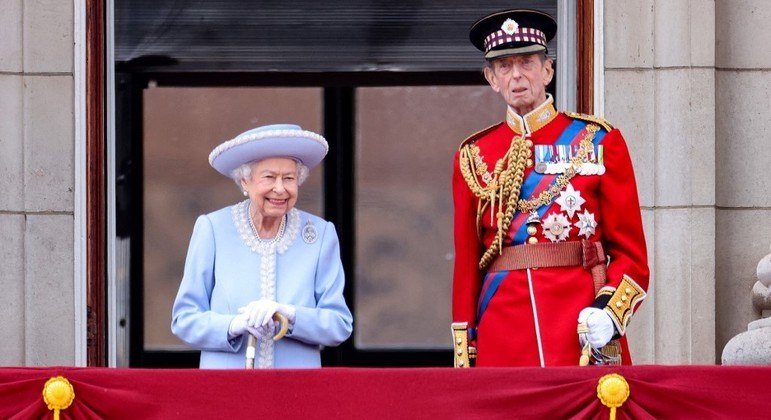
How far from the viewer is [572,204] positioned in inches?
242

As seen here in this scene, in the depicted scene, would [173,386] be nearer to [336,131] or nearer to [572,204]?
[572,204]

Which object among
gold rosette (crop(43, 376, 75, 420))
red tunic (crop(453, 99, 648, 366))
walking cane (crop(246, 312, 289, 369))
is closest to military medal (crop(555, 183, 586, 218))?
red tunic (crop(453, 99, 648, 366))

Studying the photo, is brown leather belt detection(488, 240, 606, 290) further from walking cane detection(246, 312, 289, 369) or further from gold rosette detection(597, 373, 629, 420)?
walking cane detection(246, 312, 289, 369)

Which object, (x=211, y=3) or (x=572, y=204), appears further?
(x=211, y=3)

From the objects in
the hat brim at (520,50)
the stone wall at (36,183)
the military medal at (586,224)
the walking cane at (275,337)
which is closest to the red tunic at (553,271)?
the military medal at (586,224)

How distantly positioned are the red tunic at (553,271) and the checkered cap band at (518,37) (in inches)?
9.2

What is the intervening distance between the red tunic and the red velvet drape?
0.54 metres

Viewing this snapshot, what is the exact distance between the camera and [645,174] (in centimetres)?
803

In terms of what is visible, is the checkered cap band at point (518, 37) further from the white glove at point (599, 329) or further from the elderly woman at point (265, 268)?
the white glove at point (599, 329)

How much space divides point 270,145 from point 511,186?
86cm

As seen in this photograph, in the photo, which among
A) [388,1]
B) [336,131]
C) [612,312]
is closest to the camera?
[612,312]

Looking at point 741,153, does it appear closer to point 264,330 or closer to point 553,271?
point 553,271

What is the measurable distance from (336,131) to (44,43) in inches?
116

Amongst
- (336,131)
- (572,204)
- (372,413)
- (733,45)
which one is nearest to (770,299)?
(733,45)
